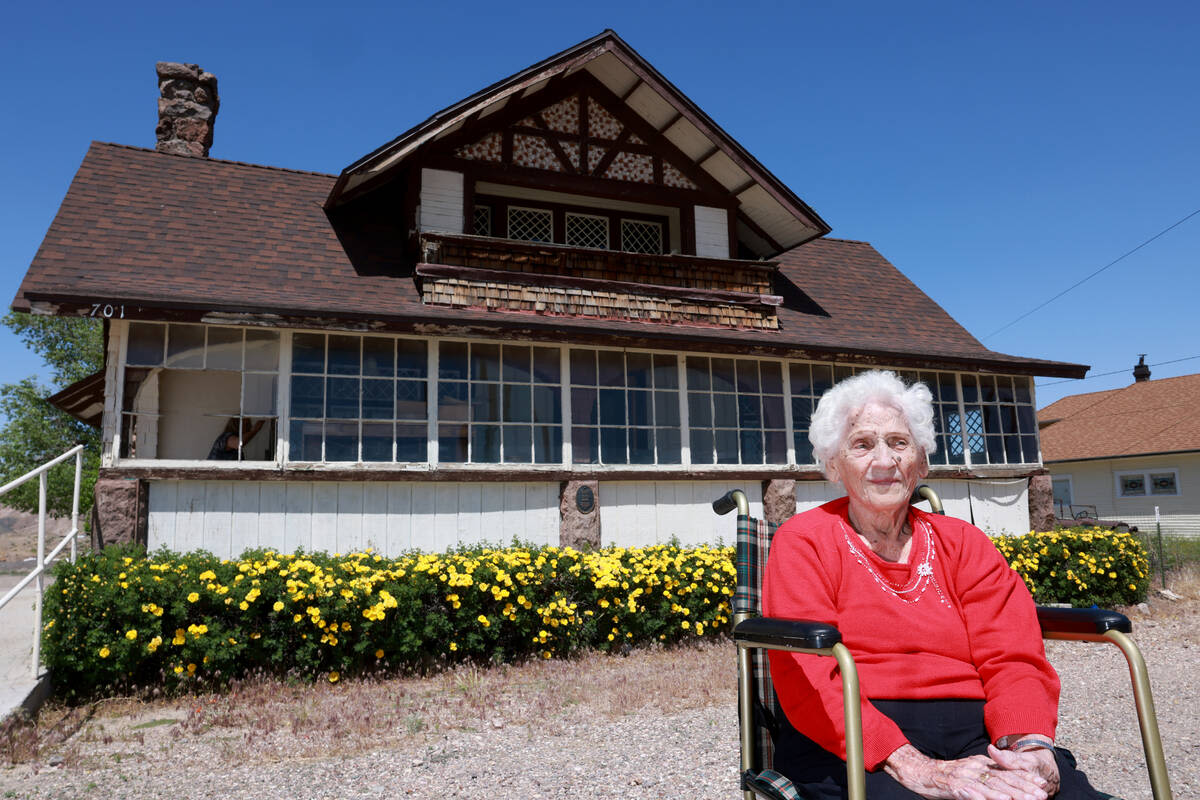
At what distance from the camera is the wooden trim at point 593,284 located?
897 centimetres

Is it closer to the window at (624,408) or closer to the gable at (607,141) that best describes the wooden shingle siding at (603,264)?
the gable at (607,141)

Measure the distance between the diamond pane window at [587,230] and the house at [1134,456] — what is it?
51.9 feet

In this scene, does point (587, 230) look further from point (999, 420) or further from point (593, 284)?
point (999, 420)

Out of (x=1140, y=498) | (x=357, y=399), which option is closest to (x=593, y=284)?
(x=357, y=399)

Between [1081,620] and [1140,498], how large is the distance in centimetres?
2626

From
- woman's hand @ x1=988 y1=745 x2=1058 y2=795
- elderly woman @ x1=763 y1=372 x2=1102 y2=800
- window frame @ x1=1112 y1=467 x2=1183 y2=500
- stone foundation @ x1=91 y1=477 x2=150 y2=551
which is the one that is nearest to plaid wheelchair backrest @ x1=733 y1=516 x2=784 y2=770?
elderly woman @ x1=763 y1=372 x2=1102 y2=800

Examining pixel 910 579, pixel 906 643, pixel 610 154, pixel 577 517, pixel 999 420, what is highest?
pixel 610 154

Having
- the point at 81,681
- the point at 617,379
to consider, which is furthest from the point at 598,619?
the point at 81,681

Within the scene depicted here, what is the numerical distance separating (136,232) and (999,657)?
9.41 meters

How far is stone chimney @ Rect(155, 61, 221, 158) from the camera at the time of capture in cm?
1227

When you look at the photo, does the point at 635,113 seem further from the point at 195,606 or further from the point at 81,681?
the point at 81,681

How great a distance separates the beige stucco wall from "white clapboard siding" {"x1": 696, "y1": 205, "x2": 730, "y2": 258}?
1909cm

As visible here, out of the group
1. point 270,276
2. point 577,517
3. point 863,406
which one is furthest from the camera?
point 577,517

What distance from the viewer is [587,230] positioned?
10.8 m
